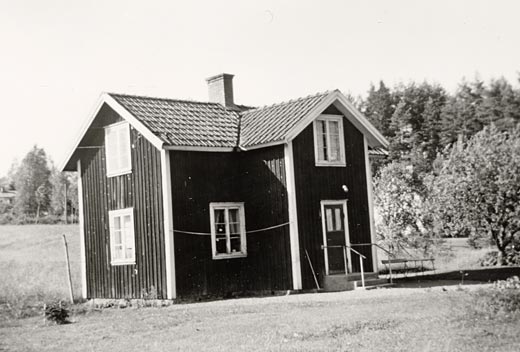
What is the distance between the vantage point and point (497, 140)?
32.9 metres

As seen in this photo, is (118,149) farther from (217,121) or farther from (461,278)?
(461,278)

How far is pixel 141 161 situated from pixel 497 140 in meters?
17.9

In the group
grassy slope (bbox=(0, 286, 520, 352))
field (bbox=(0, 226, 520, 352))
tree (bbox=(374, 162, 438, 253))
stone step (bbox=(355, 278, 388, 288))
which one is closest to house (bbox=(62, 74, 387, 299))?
stone step (bbox=(355, 278, 388, 288))

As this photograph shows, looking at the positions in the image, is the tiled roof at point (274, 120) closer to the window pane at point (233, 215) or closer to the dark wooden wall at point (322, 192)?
the dark wooden wall at point (322, 192)

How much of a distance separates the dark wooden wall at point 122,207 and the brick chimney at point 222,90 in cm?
461

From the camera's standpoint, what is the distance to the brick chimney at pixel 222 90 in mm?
26906

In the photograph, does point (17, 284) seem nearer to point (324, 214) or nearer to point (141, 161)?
point (141, 161)

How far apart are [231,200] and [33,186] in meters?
70.4

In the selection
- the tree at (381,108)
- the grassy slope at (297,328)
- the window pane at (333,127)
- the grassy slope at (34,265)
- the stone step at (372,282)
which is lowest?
the grassy slope at (297,328)

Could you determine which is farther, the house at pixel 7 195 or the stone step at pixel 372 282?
the house at pixel 7 195

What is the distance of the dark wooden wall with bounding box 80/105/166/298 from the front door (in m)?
5.20

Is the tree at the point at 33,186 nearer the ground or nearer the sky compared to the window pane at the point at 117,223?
nearer the sky

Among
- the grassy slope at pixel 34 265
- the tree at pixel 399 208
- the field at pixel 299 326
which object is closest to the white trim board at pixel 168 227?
the field at pixel 299 326

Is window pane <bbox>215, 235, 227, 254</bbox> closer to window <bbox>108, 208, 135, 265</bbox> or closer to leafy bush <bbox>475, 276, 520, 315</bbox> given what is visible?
window <bbox>108, 208, 135, 265</bbox>
